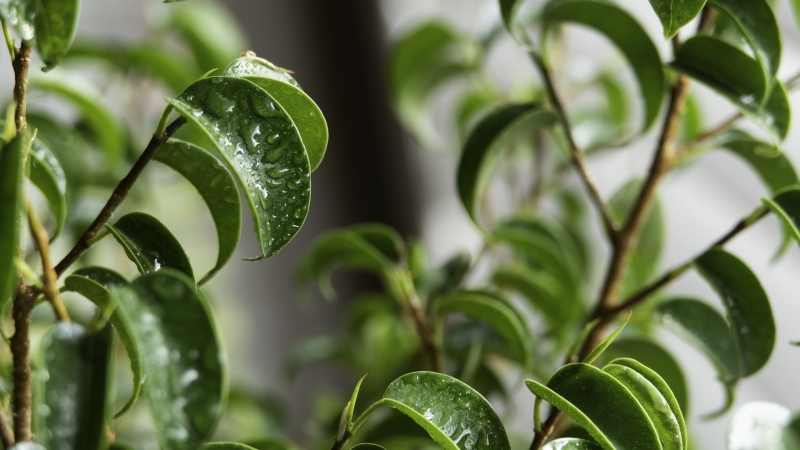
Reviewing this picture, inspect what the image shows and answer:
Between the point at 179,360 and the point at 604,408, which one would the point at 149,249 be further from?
the point at 604,408

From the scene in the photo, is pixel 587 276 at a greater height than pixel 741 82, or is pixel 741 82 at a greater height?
pixel 741 82

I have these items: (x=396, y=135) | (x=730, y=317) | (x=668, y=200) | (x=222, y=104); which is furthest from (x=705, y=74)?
(x=396, y=135)

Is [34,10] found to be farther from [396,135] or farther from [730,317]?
[396,135]

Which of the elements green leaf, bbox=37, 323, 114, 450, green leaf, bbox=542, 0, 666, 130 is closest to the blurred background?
green leaf, bbox=542, 0, 666, 130

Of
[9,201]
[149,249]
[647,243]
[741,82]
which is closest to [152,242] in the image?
[149,249]

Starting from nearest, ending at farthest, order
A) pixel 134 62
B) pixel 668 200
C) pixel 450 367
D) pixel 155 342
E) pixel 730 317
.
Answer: pixel 155 342 < pixel 730 317 < pixel 450 367 < pixel 134 62 < pixel 668 200
